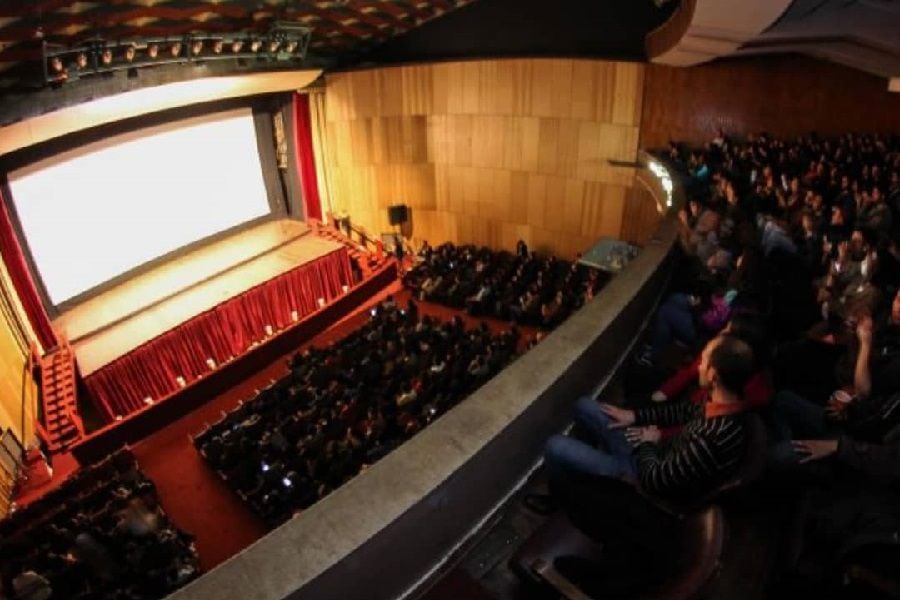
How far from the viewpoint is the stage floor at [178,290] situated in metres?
9.52

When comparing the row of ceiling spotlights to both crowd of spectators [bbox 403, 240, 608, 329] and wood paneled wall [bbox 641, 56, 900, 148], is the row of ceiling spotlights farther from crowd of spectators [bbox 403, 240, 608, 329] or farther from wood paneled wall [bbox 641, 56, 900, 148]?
wood paneled wall [bbox 641, 56, 900, 148]

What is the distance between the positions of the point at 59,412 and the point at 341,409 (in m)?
4.38

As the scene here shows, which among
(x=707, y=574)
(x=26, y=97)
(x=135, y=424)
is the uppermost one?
(x=26, y=97)

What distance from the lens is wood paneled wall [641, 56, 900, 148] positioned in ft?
27.2

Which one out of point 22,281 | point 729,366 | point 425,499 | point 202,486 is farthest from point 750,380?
point 22,281

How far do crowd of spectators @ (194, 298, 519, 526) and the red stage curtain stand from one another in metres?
2.08

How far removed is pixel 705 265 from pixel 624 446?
2369 mm

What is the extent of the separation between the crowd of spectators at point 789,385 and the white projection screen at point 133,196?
10.2 m

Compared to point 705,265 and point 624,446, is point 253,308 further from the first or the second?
point 624,446

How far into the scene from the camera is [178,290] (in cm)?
1088

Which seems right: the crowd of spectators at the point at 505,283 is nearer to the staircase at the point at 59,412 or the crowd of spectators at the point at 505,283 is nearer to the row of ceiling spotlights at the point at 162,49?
the row of ceiling spotlights at the point at 162,49

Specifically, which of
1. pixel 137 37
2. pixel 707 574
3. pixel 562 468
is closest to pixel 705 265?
pixel 562 468

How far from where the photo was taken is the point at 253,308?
35.6 ft

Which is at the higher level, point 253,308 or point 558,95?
point 558,95
